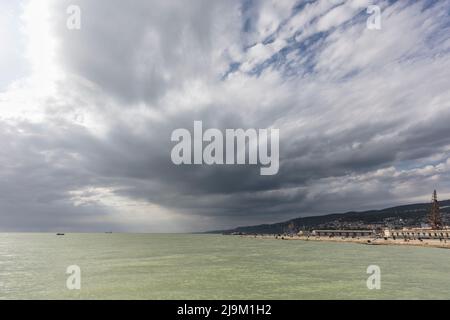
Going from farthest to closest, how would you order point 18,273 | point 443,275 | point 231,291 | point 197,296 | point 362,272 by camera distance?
1. point 18,273
2. point 362,272
3. point 443,275
4. point 231,291
5. point 197,296

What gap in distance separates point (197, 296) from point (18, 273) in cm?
3639

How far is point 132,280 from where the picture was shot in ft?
132

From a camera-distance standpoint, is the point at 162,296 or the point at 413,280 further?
the point at 413,280

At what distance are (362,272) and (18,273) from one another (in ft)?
176

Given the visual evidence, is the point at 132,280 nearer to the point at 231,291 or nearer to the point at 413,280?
the point at 231,291

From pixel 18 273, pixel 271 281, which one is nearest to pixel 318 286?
pixel 271 281
